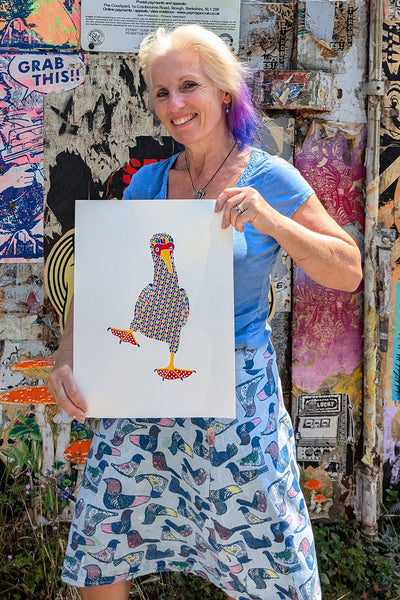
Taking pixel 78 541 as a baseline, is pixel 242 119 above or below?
above

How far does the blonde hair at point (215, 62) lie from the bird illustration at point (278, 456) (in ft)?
3.20

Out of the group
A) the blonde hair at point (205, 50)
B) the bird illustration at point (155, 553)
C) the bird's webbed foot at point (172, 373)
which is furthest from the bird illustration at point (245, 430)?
the blonde hair at point (205, 50)

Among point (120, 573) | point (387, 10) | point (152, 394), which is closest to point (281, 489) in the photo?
point (152, 394)

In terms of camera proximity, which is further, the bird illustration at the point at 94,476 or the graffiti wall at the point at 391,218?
the graffiti wall at the point at 391,218

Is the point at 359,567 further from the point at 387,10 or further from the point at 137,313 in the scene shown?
the point at 387,10

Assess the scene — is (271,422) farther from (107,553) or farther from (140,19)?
(140,19)

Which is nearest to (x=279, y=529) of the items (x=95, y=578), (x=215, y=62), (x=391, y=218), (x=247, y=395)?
(x=247, y=395)

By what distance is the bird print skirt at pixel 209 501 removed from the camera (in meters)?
1.88

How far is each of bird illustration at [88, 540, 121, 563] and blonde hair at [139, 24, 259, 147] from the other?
138cm

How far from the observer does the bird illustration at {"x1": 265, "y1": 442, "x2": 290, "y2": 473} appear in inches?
74.7

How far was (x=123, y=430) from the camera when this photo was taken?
78.8 inches

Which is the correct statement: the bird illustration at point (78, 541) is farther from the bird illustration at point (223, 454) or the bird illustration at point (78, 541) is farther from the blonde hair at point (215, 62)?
the blonde hair at point (215, 62)

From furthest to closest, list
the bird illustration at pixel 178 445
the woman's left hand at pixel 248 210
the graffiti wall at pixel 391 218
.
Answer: the graffiti wall at pixel 391 218 < the bird illustration at pixel 178 445 < the woman's left hand at pixel 248 210

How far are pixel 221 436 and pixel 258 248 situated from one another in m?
0.58
